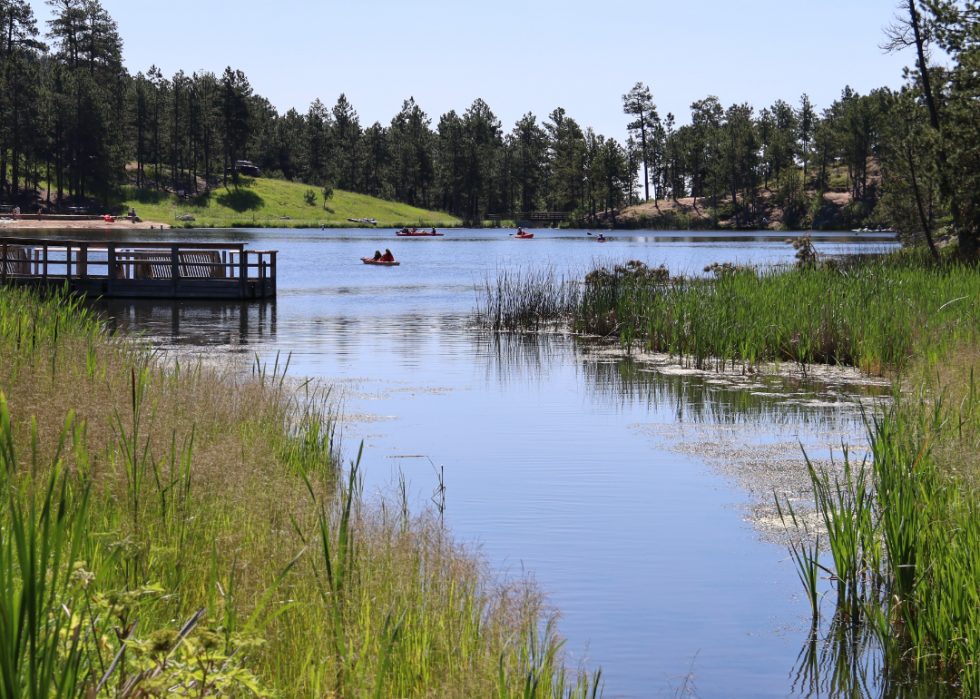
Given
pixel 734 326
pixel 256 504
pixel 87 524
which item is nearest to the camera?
pixel 87 524

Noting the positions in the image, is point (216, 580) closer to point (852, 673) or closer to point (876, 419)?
point (852, 673)

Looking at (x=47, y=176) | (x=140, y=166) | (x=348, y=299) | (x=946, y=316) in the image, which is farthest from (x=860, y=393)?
(x=140, y=166)

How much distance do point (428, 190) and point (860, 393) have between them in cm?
14767

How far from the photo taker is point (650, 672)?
236 inches

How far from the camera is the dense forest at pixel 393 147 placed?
362 ft

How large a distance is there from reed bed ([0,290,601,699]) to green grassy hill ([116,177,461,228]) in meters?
106

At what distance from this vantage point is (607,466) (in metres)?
11.2

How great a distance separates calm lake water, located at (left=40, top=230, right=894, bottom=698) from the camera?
6.54 m

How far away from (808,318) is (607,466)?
28.5ft

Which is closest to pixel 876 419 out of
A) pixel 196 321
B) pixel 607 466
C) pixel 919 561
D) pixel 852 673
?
pixel 919 561

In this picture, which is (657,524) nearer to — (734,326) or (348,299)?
(734,326)

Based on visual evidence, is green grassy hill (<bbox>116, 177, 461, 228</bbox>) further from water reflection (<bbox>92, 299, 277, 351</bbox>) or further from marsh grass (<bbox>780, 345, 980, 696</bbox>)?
marsh grass (<bbox>780, 345, 980, 696</bbox>)

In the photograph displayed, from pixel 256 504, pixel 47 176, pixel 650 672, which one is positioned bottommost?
pixel 650 672

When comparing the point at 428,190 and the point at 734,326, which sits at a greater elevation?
the point at 428,190
